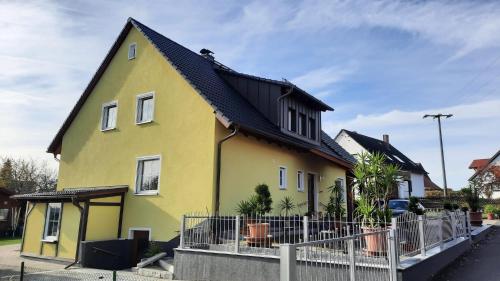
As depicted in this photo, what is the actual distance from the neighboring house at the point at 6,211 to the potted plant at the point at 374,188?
Result: 29.1m

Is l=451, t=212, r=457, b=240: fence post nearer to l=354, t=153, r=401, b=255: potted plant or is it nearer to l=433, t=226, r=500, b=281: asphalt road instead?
l=433, t=226, r=500, b=281: asphalt road

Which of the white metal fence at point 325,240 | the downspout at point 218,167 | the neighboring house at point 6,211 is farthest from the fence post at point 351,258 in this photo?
the neighboring house at point 6,211

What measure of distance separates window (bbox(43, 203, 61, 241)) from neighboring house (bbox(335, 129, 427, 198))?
28507mm

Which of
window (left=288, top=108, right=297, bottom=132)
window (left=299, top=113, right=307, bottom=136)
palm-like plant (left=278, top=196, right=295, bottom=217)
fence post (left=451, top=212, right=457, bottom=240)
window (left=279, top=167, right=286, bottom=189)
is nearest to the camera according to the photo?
fence post (left=451, top=212, right=457, bottom=240)

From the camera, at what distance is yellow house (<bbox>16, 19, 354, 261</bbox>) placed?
496 inches

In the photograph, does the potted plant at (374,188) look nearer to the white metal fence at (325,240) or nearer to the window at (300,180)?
the white metal fence at (325,240)

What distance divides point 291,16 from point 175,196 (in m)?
7.12

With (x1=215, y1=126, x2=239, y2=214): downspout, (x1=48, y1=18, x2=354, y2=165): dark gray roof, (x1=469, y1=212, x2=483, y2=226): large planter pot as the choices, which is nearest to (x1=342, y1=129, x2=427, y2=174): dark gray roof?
(x1=469, y1=212, x2=483, y2=226): large planter pot

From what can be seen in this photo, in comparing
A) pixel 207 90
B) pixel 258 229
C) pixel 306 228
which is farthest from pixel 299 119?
pixel 306 228

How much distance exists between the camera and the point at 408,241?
7887 millimetres

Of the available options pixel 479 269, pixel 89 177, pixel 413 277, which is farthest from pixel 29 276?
pixel 479 269

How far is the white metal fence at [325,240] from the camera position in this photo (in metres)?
5.17

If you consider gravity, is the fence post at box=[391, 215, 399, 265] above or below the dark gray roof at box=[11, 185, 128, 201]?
below

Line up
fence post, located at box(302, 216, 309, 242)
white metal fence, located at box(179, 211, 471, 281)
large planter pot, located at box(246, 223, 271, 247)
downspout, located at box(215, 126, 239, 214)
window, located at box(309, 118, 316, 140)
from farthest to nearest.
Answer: window, located at box(309, 118, 316, 140)
downspout, located at box(215, 126, 239, 214)
large planter pot, located at box(246, 223, 271, 247)
fence post, located at box(302, 216, 309, 242)
white metal fence, located at box(179, 211, 471, 281)
